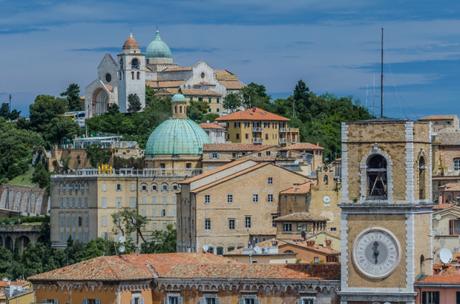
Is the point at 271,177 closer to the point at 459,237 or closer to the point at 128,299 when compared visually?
the point at 459,237

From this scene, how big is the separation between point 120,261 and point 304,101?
101 meters

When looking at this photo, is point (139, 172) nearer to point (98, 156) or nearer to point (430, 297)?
point (98, 156)

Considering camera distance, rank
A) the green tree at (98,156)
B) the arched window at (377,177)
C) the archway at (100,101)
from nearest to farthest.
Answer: the arched window at (377,177), the green tree at (98,156), the archway at (100,101)

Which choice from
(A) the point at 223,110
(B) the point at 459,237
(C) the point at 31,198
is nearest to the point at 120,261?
(B) the point at 459,237

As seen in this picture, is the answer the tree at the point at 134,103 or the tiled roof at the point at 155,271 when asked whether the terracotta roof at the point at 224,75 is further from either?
the tiled roof at the point at 155,271

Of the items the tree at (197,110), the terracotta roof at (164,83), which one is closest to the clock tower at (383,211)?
the tree at (197,110)

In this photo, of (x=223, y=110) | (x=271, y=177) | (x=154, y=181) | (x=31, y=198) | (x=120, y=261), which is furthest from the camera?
(x=223, y=110)

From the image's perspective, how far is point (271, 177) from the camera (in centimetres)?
11262

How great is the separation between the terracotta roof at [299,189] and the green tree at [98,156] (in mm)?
36048

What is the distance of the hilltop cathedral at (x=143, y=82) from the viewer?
17425 cm

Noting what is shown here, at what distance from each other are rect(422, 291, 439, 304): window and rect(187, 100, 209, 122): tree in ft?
339

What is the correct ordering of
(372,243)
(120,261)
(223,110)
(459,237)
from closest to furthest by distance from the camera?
(372,243)
(120,261)
(459,237)
(223,110)

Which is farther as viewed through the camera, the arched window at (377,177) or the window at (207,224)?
the window at (207,224)

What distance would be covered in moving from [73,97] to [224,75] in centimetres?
1329
